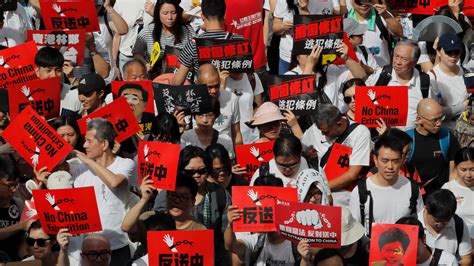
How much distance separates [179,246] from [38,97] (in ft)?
11.2

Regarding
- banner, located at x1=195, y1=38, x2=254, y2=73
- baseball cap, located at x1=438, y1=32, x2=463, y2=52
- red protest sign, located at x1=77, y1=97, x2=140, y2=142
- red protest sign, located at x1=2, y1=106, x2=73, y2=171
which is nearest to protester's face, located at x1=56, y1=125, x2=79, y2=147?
red protest sign, located at x1=77, y1=97, x2=140, y2=142

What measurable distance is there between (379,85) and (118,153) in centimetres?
302

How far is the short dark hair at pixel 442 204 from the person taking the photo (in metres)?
13.1

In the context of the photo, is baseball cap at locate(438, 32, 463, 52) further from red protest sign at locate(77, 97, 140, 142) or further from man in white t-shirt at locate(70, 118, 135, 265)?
man in white t-shirt at locate(70, 118, 135, 265)

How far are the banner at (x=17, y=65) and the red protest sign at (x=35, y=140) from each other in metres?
1.81

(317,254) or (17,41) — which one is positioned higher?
(17,41)

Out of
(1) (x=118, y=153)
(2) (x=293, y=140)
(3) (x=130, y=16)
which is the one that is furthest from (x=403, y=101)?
(3) (x=130, y=16)

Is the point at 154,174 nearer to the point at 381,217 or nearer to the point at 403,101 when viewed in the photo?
the point at 381,217

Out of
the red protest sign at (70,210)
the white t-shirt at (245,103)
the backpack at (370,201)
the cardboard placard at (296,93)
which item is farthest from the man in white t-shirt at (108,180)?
the cardboard placard at (296,93)

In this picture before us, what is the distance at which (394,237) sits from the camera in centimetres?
1256

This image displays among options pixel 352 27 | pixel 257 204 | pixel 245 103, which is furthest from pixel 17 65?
pixel 257 204

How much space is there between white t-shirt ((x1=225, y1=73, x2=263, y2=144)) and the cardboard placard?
24cm

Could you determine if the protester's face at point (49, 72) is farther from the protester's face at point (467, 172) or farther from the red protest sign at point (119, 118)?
the protester's face at point (467, 172)

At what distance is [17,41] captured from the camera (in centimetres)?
1783
